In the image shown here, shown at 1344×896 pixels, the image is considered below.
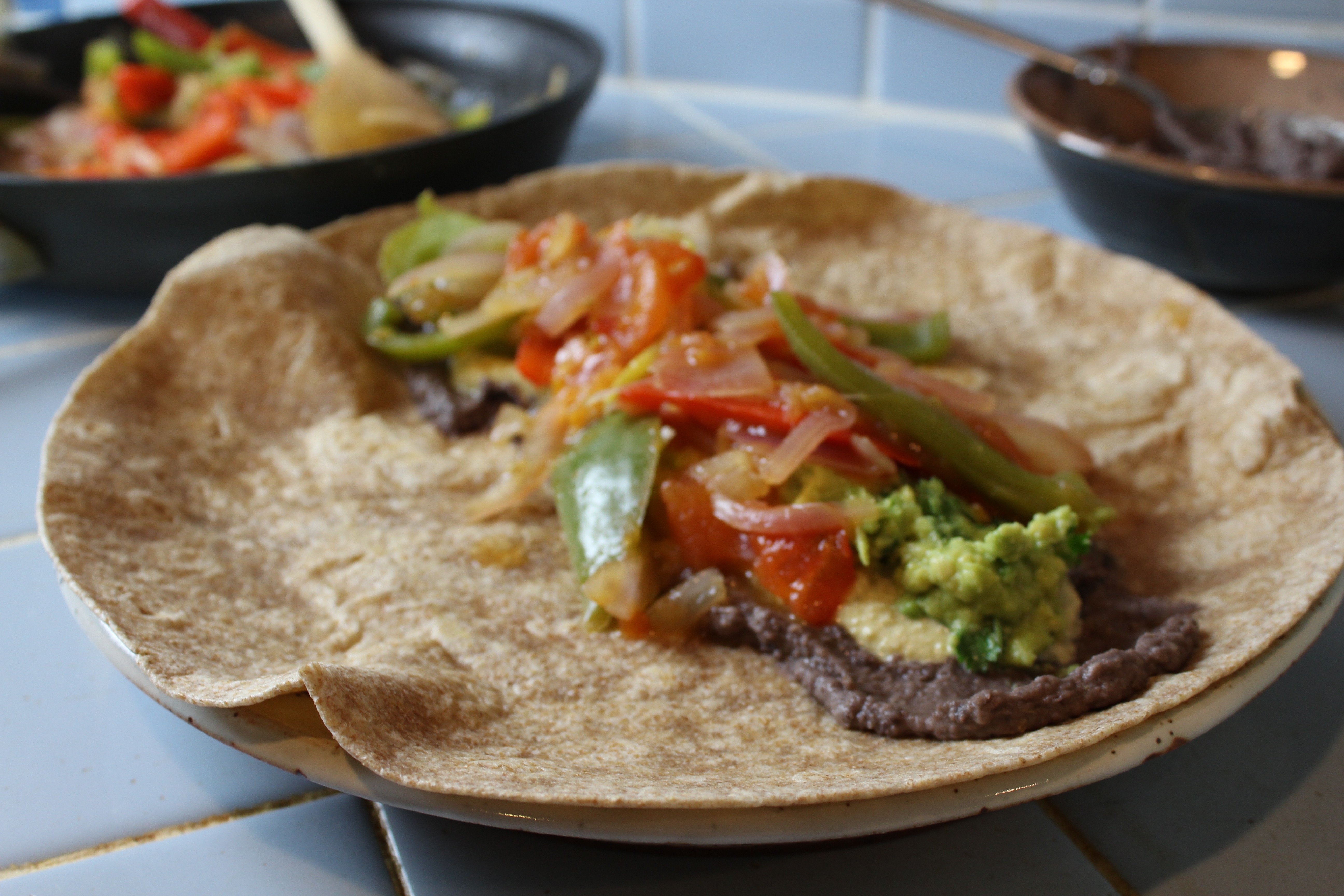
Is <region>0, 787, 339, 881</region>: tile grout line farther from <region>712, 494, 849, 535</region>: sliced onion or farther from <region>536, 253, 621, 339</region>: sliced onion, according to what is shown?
<region>536, 253, 621, 339</region>: sliced onion

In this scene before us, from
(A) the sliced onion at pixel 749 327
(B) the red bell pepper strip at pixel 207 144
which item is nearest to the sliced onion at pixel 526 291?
(A) the sliced onion at pixel 749 327

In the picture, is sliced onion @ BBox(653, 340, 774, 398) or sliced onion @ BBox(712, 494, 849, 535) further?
sliced onion @ BBox(653, 340, 774, 398)

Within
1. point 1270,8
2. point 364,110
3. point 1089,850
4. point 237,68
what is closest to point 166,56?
point 237,68

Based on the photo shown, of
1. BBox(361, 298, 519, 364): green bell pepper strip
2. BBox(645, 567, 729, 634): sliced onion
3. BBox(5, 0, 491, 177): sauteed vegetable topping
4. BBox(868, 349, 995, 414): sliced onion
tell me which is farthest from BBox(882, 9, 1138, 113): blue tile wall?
BBox(645, 567, 729, 634): sliced onion

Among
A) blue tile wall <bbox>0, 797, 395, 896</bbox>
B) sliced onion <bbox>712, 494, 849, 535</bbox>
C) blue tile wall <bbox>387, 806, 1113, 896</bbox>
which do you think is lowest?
blue tile wall <bbox>0, 797, 395, 896</bbox>

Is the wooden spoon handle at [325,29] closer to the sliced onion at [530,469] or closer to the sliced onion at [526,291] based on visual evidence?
the sliced onion at [526,291]

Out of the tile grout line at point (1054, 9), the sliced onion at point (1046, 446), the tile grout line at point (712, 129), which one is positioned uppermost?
the tile grout line at point (1054, 9)

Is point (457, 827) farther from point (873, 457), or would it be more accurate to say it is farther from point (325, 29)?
point (325, 29)
